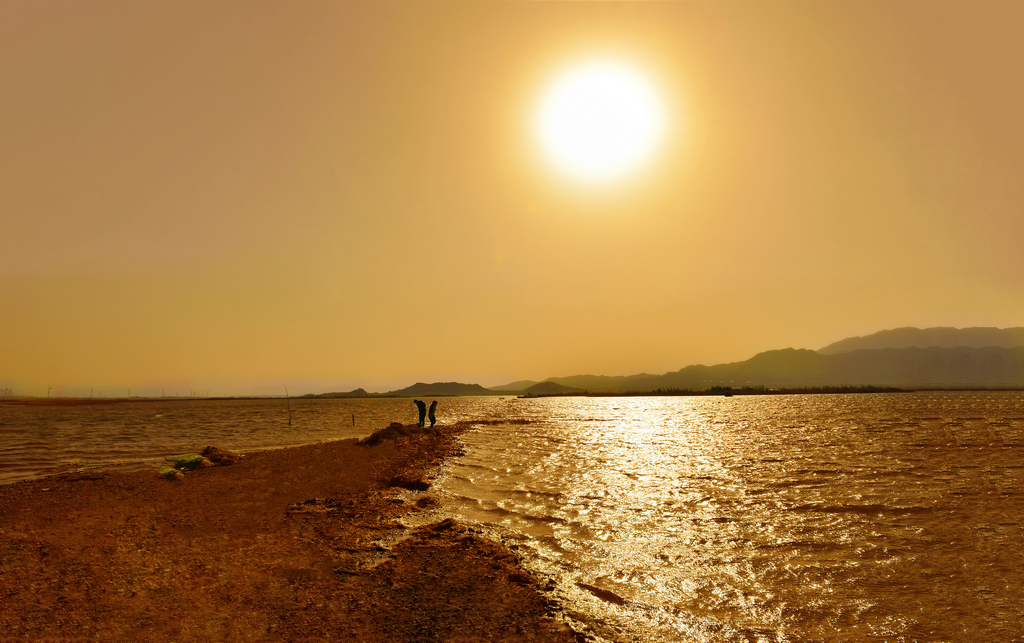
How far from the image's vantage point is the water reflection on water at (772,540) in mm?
8008

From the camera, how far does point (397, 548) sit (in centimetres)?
1065

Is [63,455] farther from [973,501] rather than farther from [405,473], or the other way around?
[973,501]

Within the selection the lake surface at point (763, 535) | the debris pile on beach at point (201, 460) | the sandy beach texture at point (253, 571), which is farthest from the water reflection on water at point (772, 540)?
the debris pile on beach at point (201, 460)

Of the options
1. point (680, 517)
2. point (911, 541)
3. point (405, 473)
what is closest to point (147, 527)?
point (405, 473)

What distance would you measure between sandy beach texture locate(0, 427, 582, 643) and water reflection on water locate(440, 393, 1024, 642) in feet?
5.10

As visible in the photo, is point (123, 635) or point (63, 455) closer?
point (123, 635)

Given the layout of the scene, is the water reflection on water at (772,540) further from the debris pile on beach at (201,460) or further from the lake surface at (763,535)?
the debris pile on beach at (201,460)

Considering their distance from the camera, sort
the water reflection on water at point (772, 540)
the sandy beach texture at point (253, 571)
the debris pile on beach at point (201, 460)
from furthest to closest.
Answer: the debris pile on beach at point (201, 460) < the water reflection on water at point (772, 540) < the sandy beach texture at point (253, 571)

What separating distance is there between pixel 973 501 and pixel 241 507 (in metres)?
22.8

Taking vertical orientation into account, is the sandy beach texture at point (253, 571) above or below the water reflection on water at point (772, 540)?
above

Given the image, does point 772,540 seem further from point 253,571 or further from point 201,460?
point 201,460

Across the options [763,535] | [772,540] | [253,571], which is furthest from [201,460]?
[772,540]

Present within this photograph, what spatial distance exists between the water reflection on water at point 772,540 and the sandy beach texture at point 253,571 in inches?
61.2

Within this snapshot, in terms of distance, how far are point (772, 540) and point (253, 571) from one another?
454 inches
